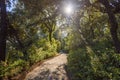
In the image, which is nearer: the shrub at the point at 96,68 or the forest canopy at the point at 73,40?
the shrub at the point at 96,68

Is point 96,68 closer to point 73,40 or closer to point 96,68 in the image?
point 96,68

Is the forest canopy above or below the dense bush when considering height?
above

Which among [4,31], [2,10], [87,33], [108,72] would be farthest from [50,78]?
[87,33]

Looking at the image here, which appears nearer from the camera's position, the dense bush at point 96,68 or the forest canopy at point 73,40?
the dense bush at point 96,68

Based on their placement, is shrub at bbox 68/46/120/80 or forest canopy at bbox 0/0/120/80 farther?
forest canopy at bbox 0/0/120/80

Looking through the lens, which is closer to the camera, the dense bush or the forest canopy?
the dense bush

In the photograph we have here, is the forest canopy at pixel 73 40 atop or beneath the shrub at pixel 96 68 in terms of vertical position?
atop

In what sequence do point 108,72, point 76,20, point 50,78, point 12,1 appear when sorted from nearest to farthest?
point 108,72, point 50,78, point 12,1, point 76,20

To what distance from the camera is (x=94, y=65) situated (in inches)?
401

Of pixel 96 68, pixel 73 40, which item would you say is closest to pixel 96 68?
pixel 96 68

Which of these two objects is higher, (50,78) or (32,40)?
(32,40)

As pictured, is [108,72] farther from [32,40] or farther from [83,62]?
[32,40]

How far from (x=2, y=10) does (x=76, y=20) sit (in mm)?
8895

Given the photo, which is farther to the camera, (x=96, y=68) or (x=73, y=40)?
(x=73, y=40)
